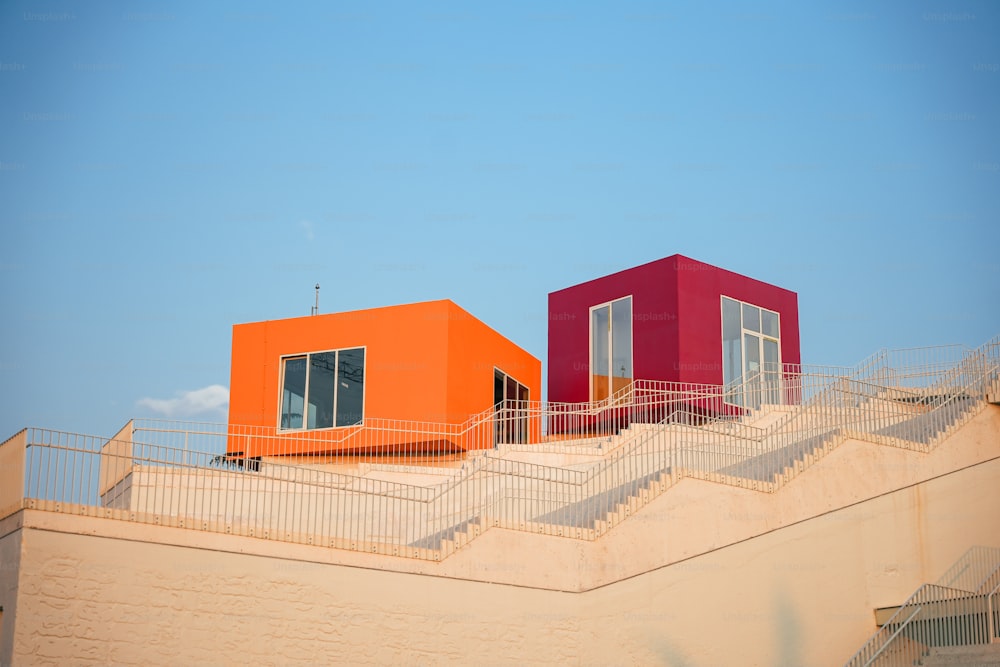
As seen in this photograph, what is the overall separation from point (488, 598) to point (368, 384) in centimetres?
1017

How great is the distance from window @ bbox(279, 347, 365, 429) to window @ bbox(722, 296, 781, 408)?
937cm

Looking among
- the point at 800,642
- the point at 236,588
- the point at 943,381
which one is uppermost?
the point at 943,381

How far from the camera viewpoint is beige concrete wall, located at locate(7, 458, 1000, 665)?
51.6ft

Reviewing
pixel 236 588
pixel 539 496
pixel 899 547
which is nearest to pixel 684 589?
pixel 539 496

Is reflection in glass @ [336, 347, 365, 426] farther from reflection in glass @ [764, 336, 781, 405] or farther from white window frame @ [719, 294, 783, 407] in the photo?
reflection in glass @ [764, 336, 781, 405]

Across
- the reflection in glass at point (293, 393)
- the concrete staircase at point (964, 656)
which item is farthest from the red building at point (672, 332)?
the concrete staircase at point (964, 656)

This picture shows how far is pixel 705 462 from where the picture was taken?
72.3 feet

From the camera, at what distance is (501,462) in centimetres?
2533

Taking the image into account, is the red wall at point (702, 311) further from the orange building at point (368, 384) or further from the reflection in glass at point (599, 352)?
the orange building at point (368, 384)

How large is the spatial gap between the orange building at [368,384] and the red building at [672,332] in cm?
258

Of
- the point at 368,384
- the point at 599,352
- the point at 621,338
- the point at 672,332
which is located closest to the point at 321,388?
the point at 368,384

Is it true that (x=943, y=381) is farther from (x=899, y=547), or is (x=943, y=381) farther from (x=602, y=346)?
(x=602, y=346)

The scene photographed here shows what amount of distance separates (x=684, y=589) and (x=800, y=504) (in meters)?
3.10

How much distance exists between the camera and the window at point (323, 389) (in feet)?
92.6
